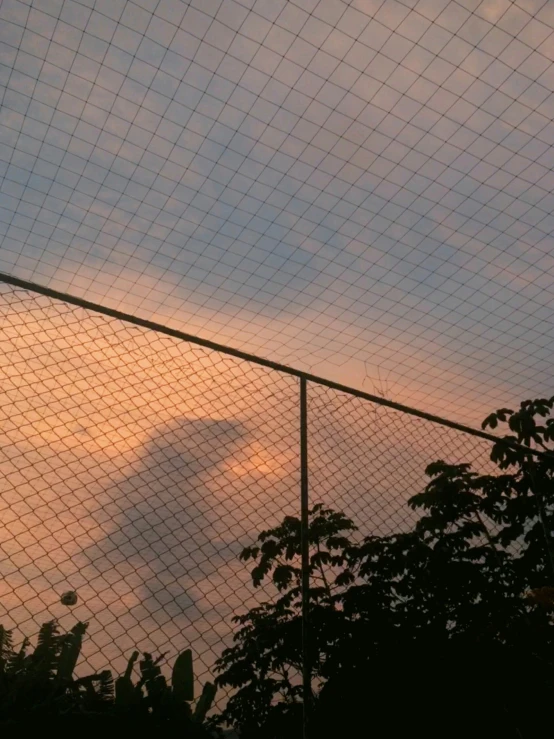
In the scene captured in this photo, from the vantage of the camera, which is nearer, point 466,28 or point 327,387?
point 327,387

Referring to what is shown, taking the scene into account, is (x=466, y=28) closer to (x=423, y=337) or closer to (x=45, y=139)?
(x=423, y=337)

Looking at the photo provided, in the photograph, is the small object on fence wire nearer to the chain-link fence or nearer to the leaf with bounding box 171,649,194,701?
the chain-link fence

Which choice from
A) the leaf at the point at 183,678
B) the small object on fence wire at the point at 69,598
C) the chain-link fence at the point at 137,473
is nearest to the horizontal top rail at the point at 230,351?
the chain-link fence at the point at 137,473

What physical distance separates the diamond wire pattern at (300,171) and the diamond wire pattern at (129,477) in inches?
23.9

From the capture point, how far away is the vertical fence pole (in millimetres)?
2055

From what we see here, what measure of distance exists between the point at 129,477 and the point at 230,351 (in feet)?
2.25

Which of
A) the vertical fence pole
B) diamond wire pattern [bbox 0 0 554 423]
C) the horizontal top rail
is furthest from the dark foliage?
diamond wire pattern [bbox 0 0 554 423]

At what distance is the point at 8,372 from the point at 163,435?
2.00 feet

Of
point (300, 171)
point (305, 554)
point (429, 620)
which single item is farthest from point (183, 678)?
point (300, 171)

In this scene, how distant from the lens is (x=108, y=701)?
87.5 inches

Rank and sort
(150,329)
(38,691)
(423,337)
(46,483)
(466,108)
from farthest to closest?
(423,337) → (466,108) → (150,329) → (38,691) → (46,483)

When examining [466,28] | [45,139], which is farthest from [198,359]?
[466,28]

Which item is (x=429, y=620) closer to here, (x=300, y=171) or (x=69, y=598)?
(x=69, y=598)

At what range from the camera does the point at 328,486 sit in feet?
8.63
